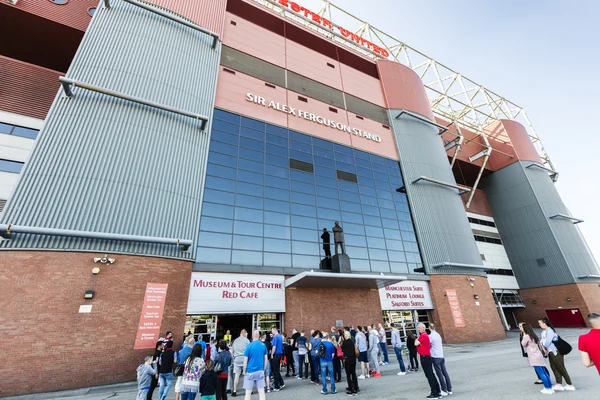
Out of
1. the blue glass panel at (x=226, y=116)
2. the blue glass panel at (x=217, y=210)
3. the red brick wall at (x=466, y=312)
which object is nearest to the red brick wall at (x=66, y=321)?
the blue glass panel at (x=217, y=210)

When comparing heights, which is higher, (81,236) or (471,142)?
(471,142)

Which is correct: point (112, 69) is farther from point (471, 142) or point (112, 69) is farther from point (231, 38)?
point (471, 142)

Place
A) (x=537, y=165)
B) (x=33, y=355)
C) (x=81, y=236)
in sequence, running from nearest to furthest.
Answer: (x=33, y=355) < (x=81, y=236) < (x=537, y=165)

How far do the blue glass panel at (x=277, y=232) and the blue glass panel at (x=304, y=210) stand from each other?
4.59 ft

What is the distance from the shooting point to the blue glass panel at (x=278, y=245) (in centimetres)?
1559

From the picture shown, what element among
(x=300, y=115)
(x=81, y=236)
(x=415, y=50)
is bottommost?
(x=81, y=236)

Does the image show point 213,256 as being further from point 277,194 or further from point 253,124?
point 253,124

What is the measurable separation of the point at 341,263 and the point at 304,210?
4.11 metres

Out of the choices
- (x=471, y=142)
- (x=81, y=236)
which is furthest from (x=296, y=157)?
(x=471, y=142)

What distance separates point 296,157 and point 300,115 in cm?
405

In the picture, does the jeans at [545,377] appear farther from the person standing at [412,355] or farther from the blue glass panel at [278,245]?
the blue glass panel at [278,245]

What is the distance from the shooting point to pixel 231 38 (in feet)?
68.7

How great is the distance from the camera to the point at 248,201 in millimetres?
16062

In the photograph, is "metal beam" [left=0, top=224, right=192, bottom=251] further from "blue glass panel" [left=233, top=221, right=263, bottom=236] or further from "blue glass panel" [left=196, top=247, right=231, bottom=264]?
"blue glass panel" [left=233, top=221, right=263, bottom=236]
